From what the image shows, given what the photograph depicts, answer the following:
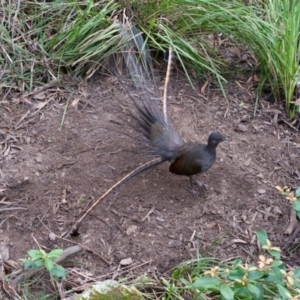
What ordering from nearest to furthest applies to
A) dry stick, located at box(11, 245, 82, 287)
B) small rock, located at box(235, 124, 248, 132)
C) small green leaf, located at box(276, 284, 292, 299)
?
small green leaf, located at box(276, 284, 292, 299)
dry stick, located at box(11, 245, 82, 287)
small rock, located at box(235, 124, 248, 132)

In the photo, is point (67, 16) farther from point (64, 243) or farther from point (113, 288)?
point (113, 288)

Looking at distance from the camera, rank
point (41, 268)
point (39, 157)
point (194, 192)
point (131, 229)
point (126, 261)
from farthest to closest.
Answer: point (39, 157), point (194, 192), point (131, 229), point (126, 261), point (41, 268)

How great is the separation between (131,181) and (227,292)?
4.42ft

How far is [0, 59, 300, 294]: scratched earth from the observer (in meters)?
3.74

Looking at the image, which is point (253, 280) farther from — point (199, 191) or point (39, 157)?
point (39, 157)

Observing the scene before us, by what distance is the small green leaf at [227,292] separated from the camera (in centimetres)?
288

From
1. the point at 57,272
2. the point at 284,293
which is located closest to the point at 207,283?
the point at 284,293

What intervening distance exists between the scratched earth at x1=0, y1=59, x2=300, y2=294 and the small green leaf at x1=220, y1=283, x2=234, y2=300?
2.40 feet

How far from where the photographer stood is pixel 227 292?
2898 millimetres

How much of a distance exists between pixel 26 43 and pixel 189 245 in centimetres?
213

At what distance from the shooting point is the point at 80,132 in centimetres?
446

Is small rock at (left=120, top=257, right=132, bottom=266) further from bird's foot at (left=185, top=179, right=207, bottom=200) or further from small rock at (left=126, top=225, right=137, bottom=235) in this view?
bird's foot at (left=185, top=179, right=207, bottom=200)

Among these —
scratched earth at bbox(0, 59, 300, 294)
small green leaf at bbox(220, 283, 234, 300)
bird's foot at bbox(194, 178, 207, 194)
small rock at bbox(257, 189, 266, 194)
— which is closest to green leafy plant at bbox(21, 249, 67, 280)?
scratched earth at bbox(0, 59, 300, 294)

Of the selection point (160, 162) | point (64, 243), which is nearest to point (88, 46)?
point (160, 162)
